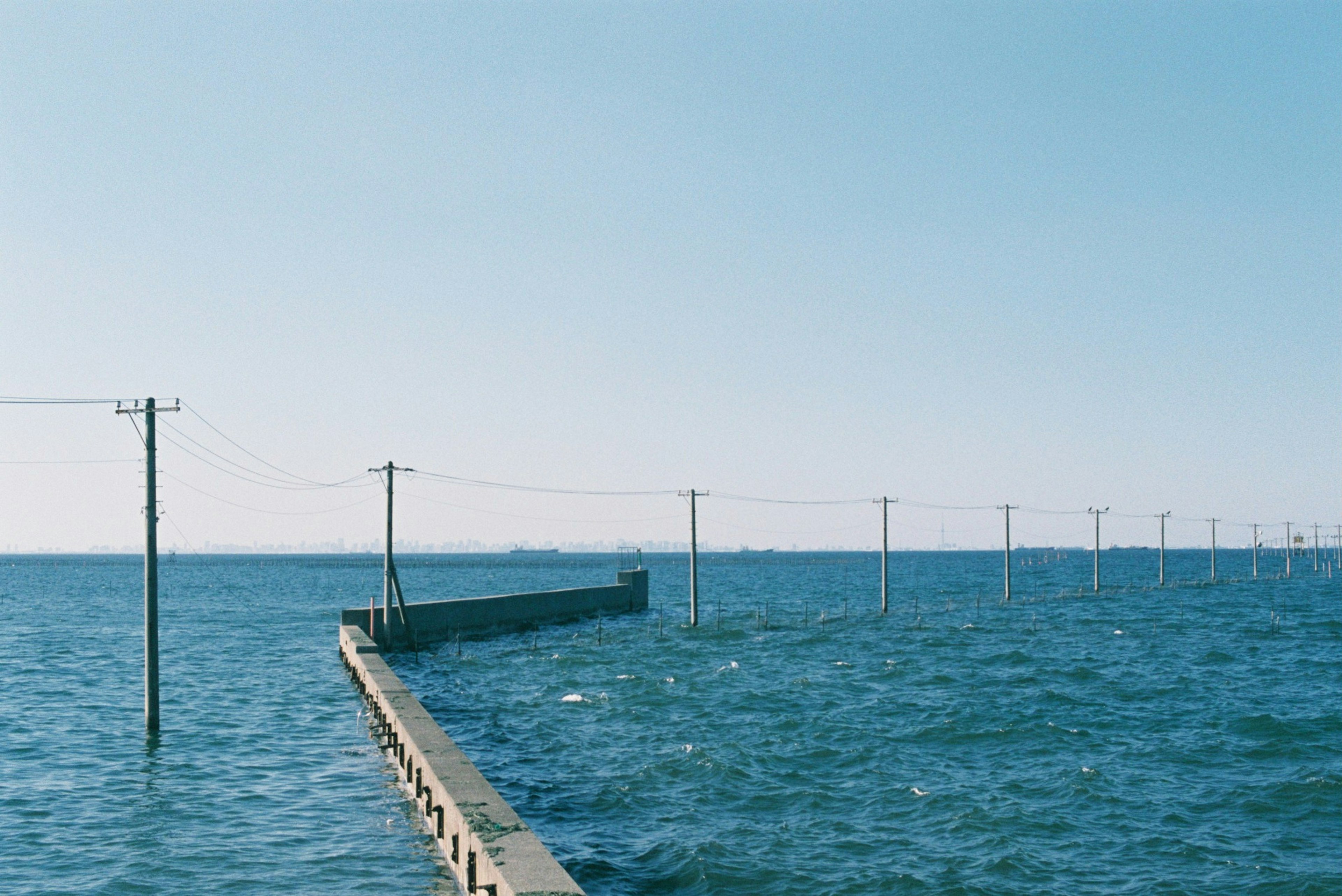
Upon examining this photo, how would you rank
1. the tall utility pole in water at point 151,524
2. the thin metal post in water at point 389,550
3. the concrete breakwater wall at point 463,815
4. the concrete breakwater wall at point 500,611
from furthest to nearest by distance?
the concrete breakwater wall at point 500,611 → the thin metal post in water at point 389,550 → the tall utility pole in water at point 151,524 → the concrete breakwater wall at point 463,815

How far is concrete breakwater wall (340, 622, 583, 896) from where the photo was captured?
1489 cm

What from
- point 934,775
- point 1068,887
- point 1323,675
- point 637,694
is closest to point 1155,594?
point 1323,675

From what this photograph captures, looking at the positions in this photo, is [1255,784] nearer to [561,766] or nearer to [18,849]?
[561,766]

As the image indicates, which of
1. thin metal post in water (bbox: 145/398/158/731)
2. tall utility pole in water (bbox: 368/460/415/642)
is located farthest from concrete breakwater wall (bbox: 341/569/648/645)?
thin metal post in water (bbox: 145/398/158/731)

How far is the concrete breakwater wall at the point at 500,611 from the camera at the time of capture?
56.9 meters

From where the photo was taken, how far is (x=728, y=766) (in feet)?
93.5

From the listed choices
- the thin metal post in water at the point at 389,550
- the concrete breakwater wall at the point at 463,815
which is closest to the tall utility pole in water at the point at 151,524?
the concrete breakwater wall at the point at 463,815

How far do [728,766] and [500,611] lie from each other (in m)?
41.9

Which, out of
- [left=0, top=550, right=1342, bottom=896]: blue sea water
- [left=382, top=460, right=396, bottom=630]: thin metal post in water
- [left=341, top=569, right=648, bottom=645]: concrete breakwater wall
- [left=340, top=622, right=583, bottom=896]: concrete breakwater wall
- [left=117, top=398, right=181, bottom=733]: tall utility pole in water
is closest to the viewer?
[left=340, top=622, right=583, bottom=896]: concrete breakwater wall

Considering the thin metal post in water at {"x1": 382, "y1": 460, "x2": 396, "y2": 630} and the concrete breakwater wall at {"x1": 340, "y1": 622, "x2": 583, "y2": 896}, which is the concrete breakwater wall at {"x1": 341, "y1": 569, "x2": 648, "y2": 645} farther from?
the concrete breakwater wall at {"x1": 340, "y1": 622, "x2": 583, "y2": 896}

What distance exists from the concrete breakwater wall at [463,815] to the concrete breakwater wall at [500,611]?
1004 inches

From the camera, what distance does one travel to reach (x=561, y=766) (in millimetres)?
29281

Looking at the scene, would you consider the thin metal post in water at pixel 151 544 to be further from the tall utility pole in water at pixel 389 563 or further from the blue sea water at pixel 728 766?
the tall utility pole in water at pixel 389 563

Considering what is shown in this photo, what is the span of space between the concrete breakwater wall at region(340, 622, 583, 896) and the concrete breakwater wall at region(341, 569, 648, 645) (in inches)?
1004
